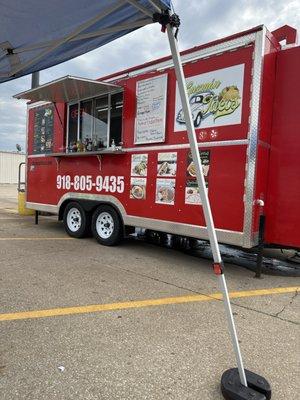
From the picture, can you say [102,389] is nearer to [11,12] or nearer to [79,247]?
[11,12]

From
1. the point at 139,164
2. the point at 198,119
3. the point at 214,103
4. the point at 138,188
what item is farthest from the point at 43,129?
the point at 214,103

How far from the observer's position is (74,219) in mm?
8602

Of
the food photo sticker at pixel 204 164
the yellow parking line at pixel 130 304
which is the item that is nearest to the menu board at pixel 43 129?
the food photo sticker at pixel 204 164

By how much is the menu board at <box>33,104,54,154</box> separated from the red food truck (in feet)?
1.86

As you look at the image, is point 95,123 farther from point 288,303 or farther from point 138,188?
point 288,303

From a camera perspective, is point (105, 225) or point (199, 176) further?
point (105, 225)

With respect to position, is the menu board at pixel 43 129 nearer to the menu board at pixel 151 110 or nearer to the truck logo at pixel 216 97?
the menu board at pixel 151 110

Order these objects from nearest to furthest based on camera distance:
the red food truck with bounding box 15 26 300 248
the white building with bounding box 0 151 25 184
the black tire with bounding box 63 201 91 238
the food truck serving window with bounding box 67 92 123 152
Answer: the red food truck with bounding box 15 26 300 248 → the food truck serving window with bounding box 67 92 123 152 → the black tire with bounding box 63 201 91 238 → the white building with bounding box 0 151 25 184

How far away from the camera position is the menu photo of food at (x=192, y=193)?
19.9ft

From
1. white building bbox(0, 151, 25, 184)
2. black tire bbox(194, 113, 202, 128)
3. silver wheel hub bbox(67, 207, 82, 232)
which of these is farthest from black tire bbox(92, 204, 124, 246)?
white building bbox(0, 151, 25, 184)

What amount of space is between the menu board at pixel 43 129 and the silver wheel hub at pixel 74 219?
1698 mm

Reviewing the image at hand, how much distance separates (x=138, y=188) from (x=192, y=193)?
1.29 m

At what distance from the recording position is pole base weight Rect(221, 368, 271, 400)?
2.54 metres

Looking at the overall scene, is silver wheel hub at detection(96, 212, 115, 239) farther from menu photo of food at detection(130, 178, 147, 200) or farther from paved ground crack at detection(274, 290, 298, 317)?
paved ground crack at detection(274, 290, 298, 317)
